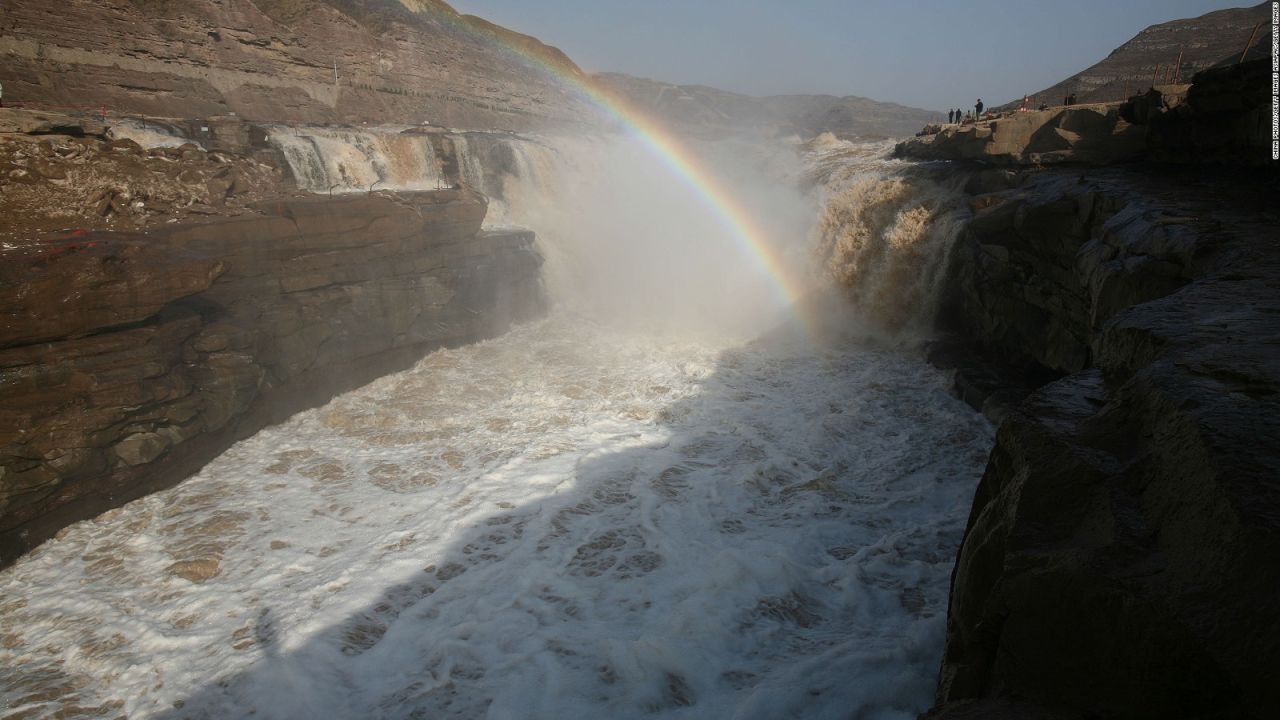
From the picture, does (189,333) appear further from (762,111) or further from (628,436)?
(762,111)

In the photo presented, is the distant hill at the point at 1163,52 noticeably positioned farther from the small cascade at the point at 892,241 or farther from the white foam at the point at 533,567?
the white foam at the point at 533,567

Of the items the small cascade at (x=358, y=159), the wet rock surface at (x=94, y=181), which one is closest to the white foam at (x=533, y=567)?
the wet rock surface at (x=94, y=181)

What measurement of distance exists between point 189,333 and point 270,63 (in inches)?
662

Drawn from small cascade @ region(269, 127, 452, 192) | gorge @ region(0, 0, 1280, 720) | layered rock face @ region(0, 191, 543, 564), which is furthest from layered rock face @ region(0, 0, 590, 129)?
layered rock face @ region(0, 191, 543, 564)

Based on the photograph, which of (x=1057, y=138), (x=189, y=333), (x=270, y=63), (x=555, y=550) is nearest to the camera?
(x=555, y=550)

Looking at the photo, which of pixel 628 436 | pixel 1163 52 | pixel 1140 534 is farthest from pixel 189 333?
pixel 1163 52

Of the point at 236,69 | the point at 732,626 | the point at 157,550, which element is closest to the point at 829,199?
the point at 732,626

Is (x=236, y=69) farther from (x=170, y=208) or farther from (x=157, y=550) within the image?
(x=157, y=550)

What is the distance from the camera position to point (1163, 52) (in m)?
23.0

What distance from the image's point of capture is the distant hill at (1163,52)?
2072 centimetres

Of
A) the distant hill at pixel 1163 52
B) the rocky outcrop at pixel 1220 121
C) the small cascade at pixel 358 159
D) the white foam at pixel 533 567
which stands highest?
the distant hill at pixel 1163 52

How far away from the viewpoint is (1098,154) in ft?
35.3

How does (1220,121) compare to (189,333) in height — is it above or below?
above

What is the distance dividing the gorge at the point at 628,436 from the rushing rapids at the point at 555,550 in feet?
0.15
